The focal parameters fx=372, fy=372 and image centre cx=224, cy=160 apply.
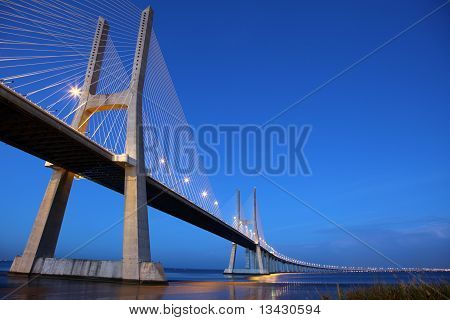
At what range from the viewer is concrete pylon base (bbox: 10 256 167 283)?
68.0 feet

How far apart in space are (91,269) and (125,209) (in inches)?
152

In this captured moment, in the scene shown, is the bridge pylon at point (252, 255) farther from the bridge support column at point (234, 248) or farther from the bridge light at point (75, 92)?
the bridge light at point (75, 92)

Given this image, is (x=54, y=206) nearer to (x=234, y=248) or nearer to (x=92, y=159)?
(x=92, y=159)

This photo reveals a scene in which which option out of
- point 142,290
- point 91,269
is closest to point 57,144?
point 91,269

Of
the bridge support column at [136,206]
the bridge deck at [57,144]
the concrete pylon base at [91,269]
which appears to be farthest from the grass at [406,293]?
the bridge support column at [136,206]

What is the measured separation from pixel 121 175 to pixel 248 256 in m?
66.9

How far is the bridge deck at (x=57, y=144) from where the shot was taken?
53.2ft

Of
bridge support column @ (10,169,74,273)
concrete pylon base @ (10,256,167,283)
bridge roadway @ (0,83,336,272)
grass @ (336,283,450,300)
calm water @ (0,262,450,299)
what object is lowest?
grass @ (336,283,450,300)

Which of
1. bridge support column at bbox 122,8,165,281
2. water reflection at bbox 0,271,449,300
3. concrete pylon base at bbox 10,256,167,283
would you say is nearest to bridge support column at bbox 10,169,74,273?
concrete pylon base at bbox 10,256,167,283

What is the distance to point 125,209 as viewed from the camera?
73.1 ft

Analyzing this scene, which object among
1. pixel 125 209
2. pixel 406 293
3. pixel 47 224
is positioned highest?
pixel 125 209

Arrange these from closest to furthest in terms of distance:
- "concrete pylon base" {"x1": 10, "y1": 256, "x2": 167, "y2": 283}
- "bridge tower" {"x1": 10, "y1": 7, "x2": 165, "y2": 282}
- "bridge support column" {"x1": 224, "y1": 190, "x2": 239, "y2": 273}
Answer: "concrete pylon base" {"x1": 10, "y1": 256, "x2": 167, "y2": 283} → "bridge tower" {"x1": 10, "y1": 7, "x2": 165, "y2": 282} → "bridge support column" {"x1": 224, "y1": 190, "x2": 239, "y2": 273}

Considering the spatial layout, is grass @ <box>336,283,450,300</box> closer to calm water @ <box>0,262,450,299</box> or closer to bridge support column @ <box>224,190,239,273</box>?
calm water @ <box>0,262,450,299</box>

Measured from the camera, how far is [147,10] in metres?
26.5
